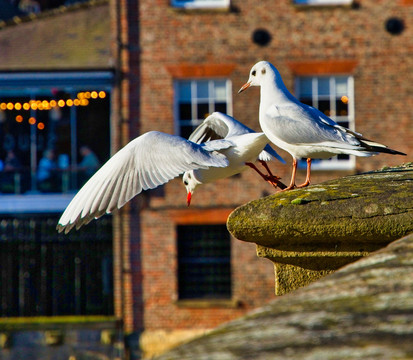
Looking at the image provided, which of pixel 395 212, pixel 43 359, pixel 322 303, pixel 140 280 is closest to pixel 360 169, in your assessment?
pixel 140 280

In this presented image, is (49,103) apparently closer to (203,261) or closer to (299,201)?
(203,261)

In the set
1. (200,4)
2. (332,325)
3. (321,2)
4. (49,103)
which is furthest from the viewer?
(49,103)

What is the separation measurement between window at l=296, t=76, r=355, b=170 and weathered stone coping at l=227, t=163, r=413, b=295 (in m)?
14.9

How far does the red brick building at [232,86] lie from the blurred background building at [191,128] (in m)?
0.02

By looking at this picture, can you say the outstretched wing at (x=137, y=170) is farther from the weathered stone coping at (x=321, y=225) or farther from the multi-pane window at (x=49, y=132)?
the multi-pane window at (x=49, y=132)

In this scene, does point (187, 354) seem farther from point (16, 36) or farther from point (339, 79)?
point (16, 36)

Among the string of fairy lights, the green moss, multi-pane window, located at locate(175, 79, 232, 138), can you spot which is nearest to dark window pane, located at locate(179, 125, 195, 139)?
multi-pane window, located at locate(175, 79, 232, 138)

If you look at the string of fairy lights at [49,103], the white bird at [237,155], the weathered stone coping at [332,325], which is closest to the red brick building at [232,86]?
the string of fairy lights at [49,103]

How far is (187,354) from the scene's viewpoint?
5.64ft

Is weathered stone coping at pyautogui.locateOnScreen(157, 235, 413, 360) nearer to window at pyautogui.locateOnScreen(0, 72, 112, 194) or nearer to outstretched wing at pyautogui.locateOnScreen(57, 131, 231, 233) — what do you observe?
outstretched wing at pyautogui.locateOnScreen(57, 131, 231, 233)

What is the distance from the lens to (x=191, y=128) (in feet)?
60.4

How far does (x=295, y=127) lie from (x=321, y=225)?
2070 millimetres

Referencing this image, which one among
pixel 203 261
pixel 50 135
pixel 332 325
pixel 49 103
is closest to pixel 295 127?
pixel 332 325

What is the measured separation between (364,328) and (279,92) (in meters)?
3.79
